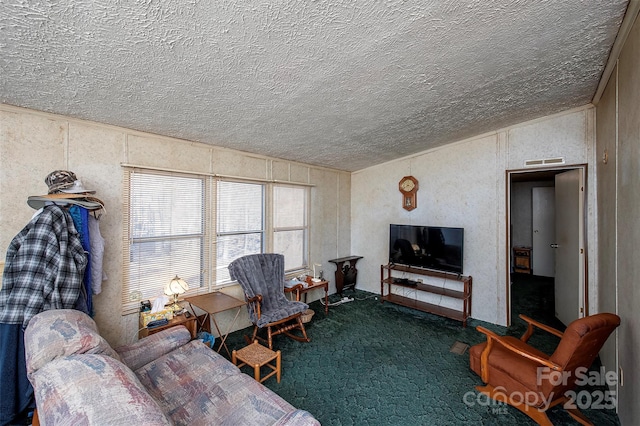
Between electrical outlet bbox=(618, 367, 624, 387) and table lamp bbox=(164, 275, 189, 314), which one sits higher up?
table lamp bbox=(164, 275, 189, 314)

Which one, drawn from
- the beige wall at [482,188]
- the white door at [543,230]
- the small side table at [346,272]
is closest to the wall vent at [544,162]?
the beige wall at [482,188]

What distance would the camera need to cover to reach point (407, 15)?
1.46 meters

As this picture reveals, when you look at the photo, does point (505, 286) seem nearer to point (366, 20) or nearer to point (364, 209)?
point (364, 209)

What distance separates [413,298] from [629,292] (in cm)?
292

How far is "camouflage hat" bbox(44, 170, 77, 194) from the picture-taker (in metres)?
2.08

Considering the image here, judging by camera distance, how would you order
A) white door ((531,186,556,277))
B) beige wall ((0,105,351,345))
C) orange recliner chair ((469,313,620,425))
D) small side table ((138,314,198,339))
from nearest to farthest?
orange recliner chair ((469,313,620,425)) < beige wall ((0,105,351,345)) < small side table ((138,314,198,339)) < white door ((531,186,556,277))

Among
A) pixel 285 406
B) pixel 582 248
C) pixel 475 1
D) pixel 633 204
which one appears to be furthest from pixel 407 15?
pixel 582 248

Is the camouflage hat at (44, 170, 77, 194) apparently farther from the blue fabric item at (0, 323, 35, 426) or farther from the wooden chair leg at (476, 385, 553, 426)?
the wooden chair leg at (476, 385, 553, 426)

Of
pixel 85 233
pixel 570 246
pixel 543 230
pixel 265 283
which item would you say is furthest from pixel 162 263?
pixel 543 230

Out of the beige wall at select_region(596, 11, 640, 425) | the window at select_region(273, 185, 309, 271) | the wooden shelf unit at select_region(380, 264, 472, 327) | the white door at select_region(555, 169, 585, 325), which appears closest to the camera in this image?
the beige wall at select_region(596, 11, 640, 425)

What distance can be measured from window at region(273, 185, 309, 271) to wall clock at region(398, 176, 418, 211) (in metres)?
1.68

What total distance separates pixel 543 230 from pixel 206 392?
7.74 metres

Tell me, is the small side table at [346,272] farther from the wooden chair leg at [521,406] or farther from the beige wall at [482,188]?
the wooden chair leg at [521,406]

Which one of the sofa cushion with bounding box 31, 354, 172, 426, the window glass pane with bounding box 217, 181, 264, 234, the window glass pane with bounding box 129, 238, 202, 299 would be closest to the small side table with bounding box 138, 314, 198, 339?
the window glass pane with bounding box 129, 238, 202, 299
